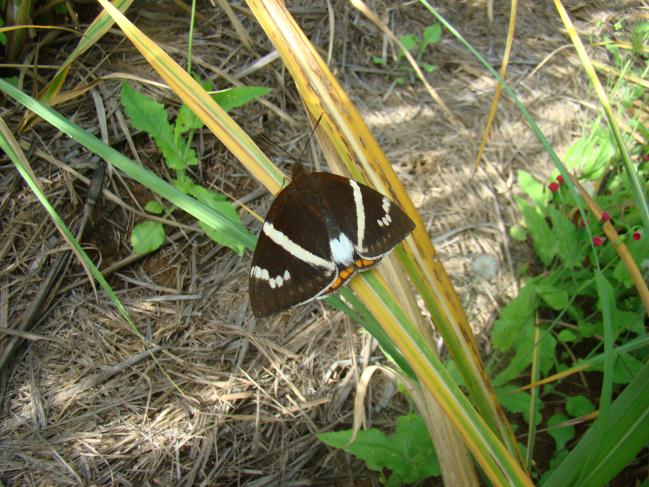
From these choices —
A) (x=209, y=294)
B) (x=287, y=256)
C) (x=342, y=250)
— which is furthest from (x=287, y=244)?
(x=209, y=294)

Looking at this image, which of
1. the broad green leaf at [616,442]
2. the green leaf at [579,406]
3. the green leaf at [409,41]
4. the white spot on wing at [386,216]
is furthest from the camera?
the green leaf at [409,41]

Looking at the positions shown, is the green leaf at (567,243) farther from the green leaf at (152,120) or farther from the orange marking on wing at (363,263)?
the green leaf at (152,120)

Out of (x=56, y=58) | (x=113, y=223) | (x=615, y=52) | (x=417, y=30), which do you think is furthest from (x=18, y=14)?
(x=615, y=52)

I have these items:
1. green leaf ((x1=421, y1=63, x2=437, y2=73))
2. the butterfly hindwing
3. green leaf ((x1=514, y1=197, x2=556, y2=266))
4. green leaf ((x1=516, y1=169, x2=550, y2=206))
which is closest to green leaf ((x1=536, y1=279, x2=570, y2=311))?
green leaf ((x1=514, y1=197, x2=556, y2=266))

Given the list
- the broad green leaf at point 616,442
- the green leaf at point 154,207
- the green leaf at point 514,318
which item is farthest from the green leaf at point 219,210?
the broad green leaf at point 616,442

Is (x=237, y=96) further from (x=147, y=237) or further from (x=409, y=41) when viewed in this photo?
(x=409, y=41)
